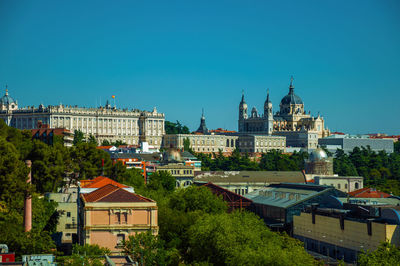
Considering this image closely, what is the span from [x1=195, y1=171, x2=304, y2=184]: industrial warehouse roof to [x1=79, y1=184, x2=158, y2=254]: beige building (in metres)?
→ 59.2

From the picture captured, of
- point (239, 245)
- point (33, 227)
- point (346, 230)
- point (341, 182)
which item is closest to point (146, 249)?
point (239, 245)

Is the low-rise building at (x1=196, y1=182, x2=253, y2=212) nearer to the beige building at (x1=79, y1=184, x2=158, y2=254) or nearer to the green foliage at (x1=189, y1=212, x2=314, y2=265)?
the green foliage at (x1=189, y1=212, x2=314, y2=265)

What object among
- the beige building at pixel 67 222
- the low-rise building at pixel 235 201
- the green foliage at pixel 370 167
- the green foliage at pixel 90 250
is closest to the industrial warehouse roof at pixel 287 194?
the low-rise building at pixel 235 201

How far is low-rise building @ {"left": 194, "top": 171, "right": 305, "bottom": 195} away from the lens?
109 m

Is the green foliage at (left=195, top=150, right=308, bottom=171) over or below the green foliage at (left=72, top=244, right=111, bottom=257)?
over

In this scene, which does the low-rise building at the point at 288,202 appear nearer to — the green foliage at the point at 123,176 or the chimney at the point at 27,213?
the green foliage at the point at 123,176

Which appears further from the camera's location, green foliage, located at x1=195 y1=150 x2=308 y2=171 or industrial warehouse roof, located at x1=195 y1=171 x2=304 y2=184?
green foliage, located at x1=195 y1=150 x2=308 y2=171

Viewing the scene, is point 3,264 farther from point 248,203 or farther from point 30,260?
point 248,203

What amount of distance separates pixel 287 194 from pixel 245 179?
34.1m

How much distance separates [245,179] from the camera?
4375 inches

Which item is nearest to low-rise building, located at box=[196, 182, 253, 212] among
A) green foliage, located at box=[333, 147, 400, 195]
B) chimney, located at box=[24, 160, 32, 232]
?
chimney, located at box=[24, 160, 32, 232]

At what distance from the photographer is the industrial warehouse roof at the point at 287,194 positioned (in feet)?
231

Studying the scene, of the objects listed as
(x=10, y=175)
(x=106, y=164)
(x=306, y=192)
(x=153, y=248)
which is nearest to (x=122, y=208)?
(x=153, y=248)

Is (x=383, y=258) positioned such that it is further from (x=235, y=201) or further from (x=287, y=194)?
(x=235, y=201)
